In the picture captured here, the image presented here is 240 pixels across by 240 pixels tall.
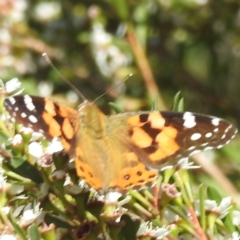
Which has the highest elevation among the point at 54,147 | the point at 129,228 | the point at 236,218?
the point at 54,147

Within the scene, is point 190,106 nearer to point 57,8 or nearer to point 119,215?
point 57,8

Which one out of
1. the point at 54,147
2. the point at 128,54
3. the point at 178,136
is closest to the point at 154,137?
the point at 178,136

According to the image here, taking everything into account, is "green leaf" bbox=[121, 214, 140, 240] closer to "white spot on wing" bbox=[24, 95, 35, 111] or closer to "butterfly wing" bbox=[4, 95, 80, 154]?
"butterfly wing" bbox=[4, 95, 80, 154]

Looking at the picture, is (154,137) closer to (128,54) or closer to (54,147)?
(54,147)

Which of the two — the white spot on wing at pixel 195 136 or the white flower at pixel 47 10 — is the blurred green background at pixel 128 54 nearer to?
the white flower at pixel 47 10

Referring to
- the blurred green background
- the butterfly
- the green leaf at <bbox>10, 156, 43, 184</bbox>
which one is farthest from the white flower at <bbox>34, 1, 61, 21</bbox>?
the green leaf at <bbox>10, 156, 43, 184</bbox>

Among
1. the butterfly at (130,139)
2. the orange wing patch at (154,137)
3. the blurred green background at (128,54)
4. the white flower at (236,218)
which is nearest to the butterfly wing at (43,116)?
the butterfly at (130,139)

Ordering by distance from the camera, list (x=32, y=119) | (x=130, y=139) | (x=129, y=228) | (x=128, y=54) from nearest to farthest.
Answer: (x=129, y=228), (x=32, y=119), (x=130, y=139), (x=128, y=54)
